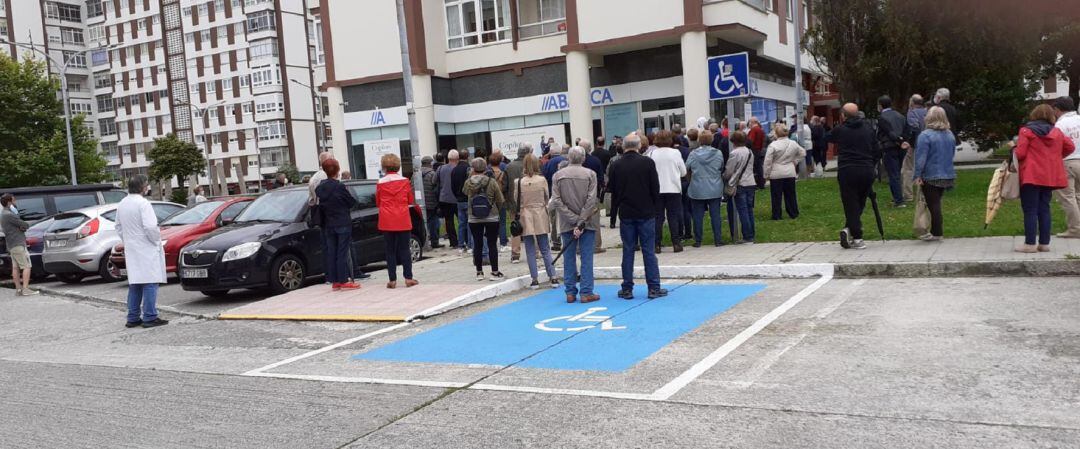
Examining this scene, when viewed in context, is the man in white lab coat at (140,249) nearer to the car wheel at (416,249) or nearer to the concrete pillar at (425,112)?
the car wheel at (416,249)

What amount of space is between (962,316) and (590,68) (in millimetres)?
23713

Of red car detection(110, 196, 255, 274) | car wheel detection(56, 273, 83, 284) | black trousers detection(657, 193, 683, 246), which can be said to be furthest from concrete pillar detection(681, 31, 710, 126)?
car wheel detection(56, 273, 83, 284)

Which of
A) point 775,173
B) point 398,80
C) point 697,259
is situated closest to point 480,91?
point 398,80

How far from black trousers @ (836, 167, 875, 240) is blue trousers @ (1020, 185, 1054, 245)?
1.83 meters

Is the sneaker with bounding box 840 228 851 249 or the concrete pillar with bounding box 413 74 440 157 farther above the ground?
the concrete pillar with bounding box 413 74 440 157

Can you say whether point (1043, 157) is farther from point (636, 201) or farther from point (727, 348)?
point (727, 348)

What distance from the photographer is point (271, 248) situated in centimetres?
1202

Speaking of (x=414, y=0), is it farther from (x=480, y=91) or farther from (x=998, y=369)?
(x=998, y=369)

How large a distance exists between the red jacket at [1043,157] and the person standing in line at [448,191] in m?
8.48

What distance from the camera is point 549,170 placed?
13984mm

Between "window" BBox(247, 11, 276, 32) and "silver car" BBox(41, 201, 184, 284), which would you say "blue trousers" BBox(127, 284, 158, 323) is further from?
"window" BBox(247, 11, 276, 32)

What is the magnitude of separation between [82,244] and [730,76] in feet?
43.4

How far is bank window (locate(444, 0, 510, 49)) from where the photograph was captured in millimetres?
31062

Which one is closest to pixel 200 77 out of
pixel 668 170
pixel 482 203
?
pixel 482 203
